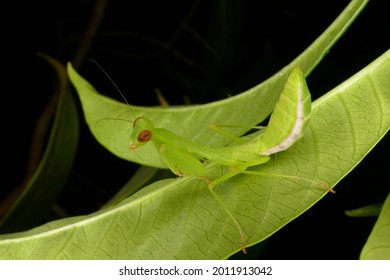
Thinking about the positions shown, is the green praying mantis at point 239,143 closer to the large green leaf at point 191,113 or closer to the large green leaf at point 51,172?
the large green leaf at point 191,113

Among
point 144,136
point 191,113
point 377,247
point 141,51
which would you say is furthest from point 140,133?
point 141,51

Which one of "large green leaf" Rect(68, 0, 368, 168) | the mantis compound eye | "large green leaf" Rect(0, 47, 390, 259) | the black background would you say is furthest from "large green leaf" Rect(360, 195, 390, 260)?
the black background

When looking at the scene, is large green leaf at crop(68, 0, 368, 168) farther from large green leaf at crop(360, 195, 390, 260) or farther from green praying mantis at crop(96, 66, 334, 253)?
large green leaf at crop(360, 195, 390, 260)

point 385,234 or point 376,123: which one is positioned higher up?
point 376,123

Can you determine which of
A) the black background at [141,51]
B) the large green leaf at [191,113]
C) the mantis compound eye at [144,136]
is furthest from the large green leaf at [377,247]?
the black background at [141,51]

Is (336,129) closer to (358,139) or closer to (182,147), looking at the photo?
(358,139)

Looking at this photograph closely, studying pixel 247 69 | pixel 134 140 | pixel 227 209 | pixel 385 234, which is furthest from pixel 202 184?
pixel 247 69
